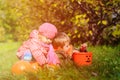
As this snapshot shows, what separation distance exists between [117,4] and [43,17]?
148 centimetres

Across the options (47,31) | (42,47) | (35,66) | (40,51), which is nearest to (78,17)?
(47,31)

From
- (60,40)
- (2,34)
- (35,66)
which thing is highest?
(2,34)

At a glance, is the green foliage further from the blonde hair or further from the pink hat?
the pink hat

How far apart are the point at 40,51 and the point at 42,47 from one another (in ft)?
0.34

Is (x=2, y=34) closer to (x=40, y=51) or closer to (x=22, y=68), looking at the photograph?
(x=40, y=51)

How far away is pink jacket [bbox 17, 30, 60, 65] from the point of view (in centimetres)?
561

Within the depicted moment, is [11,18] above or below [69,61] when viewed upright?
above

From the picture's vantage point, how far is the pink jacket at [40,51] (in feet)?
18.4

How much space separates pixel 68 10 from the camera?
8117 millimetres

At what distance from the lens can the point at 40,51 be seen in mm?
5656

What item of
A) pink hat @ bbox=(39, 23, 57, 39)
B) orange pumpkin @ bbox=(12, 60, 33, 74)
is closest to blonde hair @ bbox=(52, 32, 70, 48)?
pink hat @ bbox=(39, 23, 57, 39)

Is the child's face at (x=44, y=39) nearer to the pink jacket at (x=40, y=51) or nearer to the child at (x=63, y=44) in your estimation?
the pink jacket at (x=40, y=51)

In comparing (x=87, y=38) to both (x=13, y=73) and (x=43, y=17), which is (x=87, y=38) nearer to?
(x=43, y=17)

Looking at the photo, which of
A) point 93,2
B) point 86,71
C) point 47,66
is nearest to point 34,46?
point 47,66
